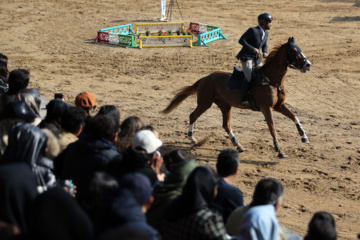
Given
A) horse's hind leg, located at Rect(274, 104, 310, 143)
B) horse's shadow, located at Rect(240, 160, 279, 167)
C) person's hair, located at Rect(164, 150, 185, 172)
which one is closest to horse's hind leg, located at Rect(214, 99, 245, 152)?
horse's shadow, located at Rect(240, 160, 279, 167)

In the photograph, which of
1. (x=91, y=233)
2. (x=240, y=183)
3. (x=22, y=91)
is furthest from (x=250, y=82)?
(x=91, y=233)

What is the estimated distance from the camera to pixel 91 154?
5.56 meters

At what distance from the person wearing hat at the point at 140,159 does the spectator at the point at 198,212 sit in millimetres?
814

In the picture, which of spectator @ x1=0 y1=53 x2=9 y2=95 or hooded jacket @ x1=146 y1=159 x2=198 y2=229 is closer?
hooded jacket @ x1=146 y1=159 x2=198 y2=229

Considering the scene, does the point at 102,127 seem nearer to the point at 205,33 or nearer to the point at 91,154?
the point at 91,154

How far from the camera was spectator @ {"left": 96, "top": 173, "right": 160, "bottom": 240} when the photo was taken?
3869 millimetres

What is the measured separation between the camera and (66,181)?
5.37m

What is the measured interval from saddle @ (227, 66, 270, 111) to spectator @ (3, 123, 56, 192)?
6.79 m

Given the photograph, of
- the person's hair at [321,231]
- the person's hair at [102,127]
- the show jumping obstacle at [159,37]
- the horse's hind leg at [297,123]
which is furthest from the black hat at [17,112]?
the show jumping obstacle at [159,37]

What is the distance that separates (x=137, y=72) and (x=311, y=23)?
10050 mm

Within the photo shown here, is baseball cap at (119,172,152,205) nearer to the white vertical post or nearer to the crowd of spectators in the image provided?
the crowd of spectators

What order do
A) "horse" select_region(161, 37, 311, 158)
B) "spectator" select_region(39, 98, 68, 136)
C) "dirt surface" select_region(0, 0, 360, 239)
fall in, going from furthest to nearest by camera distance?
1. "horse" select_region(161, 37, 311, 158)
2. "dirt surface" select_region(0, 0, 360, 239)
3. "spectator" select_region(39, 98, 68, 136)

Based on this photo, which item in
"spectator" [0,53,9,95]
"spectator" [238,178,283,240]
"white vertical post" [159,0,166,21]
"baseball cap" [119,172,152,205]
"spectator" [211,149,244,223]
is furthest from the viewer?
"white vertical post" [159,0,166,21]

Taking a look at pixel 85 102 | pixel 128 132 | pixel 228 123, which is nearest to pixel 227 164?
pixel 128 132
